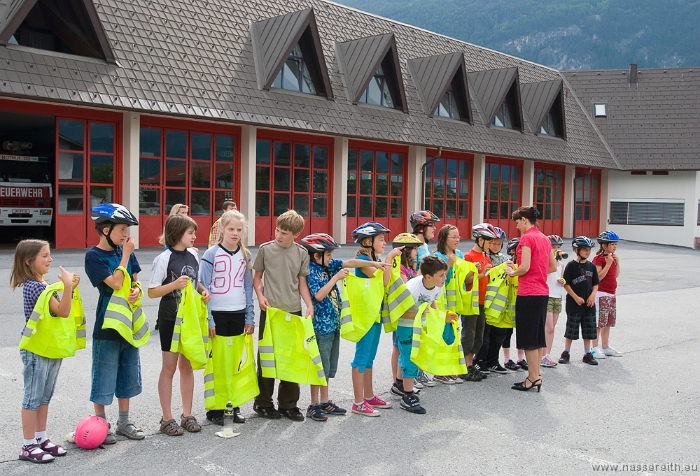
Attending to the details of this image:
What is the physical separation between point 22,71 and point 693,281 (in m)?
16.9

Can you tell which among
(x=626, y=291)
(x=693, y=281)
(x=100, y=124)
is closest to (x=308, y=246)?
(x=626, y=291)

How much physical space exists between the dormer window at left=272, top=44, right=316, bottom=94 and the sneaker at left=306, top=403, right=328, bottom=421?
16938mm

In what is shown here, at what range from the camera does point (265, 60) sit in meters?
21.5

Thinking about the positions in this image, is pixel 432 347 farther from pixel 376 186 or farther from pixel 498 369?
pixel 376 186

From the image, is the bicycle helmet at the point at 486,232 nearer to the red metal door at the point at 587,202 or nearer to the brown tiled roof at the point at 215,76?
the brown tiled roof at the point at 215,76

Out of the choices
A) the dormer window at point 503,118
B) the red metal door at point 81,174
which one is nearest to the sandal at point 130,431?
the red metal door at point 81,174

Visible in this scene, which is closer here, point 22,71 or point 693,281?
point 22,71

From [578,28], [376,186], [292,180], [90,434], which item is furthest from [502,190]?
[578,28]

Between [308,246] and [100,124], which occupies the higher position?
[100,124]

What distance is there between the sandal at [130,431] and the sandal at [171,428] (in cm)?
16

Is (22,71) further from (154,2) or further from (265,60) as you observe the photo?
(265,60)

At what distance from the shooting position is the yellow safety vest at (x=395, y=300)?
254 inches

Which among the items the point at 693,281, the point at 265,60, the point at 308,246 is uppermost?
the point at 265,60

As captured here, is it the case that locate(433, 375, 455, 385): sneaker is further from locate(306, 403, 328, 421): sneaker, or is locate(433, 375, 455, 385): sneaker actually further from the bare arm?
the bare arm
